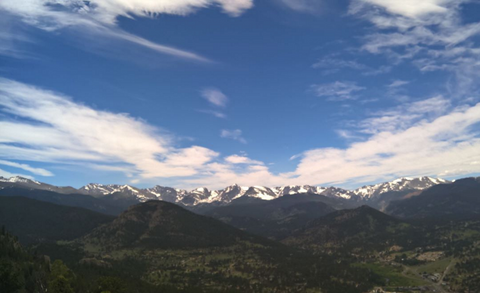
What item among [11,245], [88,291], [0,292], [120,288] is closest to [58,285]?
[0,292]

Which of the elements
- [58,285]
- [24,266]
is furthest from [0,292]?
[24,266]

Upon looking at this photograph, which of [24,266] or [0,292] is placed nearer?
[0,292]

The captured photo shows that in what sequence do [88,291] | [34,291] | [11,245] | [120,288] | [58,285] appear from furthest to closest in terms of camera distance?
[11,245] < [88,291] < [120,288] < [34,291] < [58,285]

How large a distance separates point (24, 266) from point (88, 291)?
41.1 metres

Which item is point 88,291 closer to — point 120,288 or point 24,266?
point 120,288

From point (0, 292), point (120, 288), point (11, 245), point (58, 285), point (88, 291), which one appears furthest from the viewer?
point (11, 245)

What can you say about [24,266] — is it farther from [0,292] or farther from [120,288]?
[0,292]

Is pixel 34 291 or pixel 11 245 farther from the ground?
pixel 11 245

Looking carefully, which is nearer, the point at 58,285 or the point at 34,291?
the point at 58,285

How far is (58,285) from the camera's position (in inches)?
4611

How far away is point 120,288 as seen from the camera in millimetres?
141125

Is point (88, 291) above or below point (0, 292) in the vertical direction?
below

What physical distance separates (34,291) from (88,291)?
1071 inches

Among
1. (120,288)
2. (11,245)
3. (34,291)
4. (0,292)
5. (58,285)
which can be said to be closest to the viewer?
(0,292)
